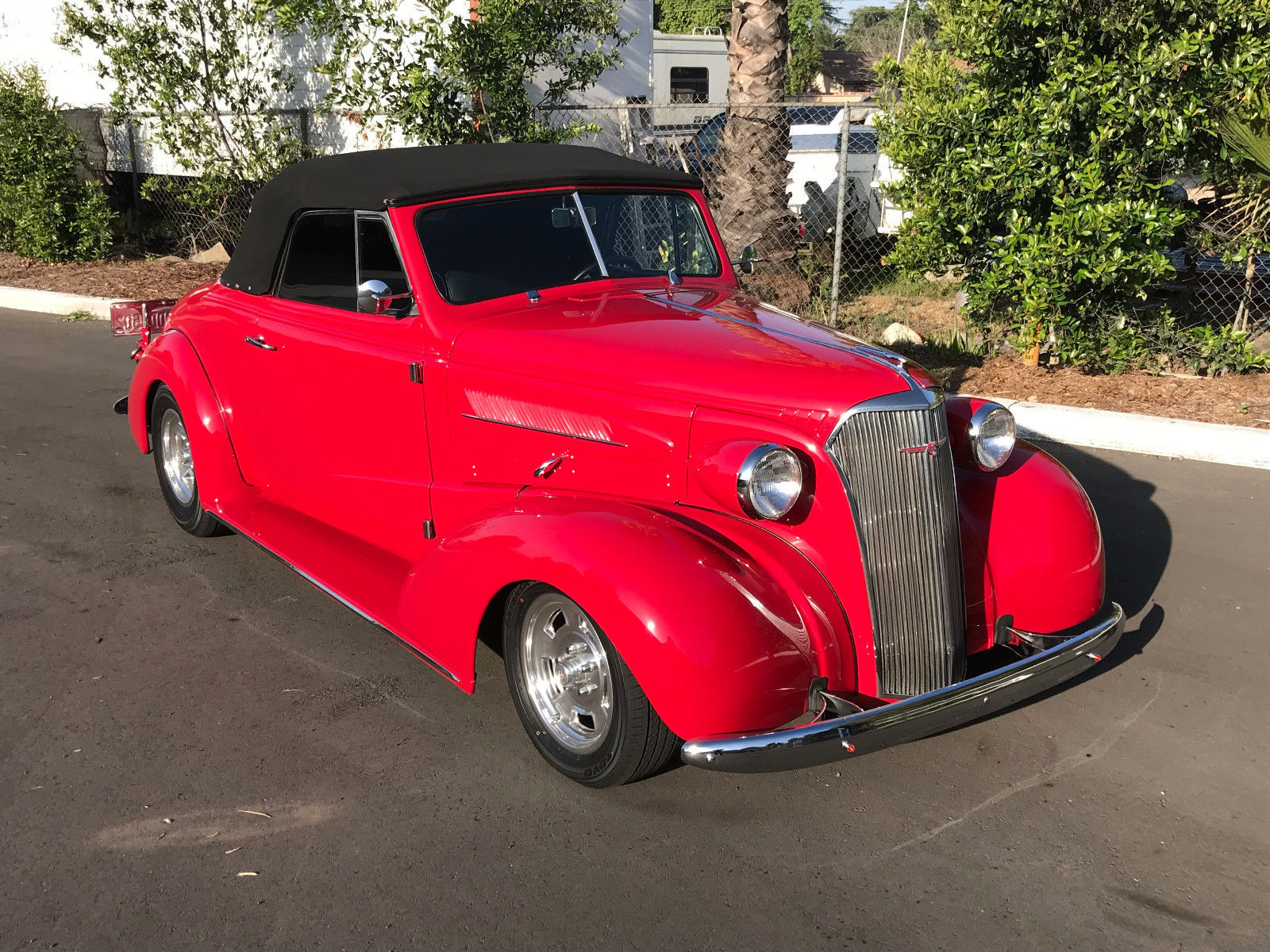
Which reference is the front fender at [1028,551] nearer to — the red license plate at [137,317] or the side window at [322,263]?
the side window at [322,263]

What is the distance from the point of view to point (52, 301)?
39.5ft

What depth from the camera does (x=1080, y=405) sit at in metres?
7.32

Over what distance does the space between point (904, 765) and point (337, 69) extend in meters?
9.36

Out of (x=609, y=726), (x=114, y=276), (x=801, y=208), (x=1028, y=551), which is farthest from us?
(x=801, y=208)

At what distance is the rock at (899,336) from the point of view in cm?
910

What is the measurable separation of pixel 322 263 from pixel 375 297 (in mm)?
751

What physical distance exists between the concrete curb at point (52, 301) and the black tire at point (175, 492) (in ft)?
22.3

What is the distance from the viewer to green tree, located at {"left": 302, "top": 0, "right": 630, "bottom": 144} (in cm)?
998

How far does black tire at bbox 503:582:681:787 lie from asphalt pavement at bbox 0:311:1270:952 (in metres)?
0.10

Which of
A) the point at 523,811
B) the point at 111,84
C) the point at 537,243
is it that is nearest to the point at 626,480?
the point at 523,811

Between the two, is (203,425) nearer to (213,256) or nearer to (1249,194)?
(1249,194)

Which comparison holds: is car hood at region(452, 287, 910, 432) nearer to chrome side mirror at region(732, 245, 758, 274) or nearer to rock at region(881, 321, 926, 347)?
chrome side mirror at region(732, 245, 758, 274)

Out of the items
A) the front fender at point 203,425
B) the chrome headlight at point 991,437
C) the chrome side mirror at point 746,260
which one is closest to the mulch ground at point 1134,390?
the chrome side mirror at point 746,260

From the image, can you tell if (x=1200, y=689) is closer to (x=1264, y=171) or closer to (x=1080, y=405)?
(x=1080, y=405)
